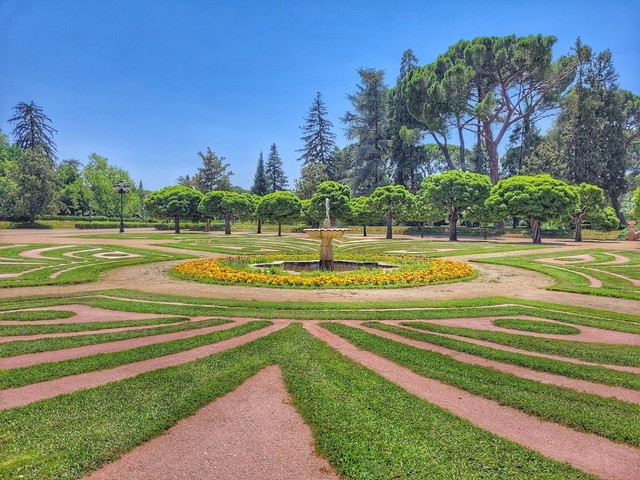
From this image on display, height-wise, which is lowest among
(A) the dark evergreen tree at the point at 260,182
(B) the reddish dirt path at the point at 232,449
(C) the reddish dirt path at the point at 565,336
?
(C) the reddish dirt path at the point at 565,336

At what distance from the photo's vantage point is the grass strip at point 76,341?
645cm

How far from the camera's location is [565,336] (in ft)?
25.2

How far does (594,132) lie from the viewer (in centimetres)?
5044

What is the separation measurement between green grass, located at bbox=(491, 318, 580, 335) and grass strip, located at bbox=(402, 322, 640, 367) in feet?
2.18

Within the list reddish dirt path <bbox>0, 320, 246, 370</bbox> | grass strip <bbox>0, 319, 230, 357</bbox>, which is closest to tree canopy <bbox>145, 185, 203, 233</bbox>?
grass strip <bbox>0, 319, 230, 357</bbox>

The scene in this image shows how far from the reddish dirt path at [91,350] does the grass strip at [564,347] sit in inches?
183

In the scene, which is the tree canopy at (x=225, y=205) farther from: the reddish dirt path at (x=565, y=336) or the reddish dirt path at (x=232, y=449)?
the reddish dirt path at (x=232, y=449)

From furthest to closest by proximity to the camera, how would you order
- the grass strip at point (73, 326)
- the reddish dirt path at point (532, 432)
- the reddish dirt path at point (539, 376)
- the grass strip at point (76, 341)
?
the grass strip at point (73, 326) → the grass strip at point (76, 341) → the reddish dirt path at point (539, 376) → the reddish dirt path at point (532, 432)

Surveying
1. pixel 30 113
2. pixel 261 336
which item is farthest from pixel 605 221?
pixel 30 113

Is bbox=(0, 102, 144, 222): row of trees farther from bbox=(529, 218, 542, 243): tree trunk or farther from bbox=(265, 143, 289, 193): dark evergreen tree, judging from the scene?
bbox=(529, 218, 542, 243): tree trunk

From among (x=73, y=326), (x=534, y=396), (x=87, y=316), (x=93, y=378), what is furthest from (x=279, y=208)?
(x=534, y=396)

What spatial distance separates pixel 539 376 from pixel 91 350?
6.83 metres

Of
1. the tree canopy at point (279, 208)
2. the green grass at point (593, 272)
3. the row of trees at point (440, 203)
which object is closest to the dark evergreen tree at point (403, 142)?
the row of trees at point (440, 203)

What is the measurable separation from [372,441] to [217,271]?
11741 millimetres
